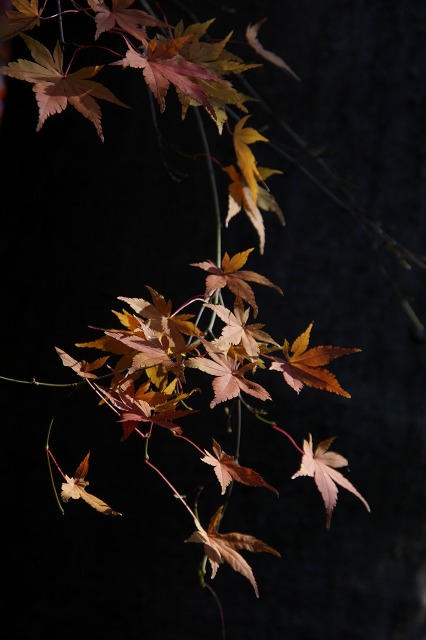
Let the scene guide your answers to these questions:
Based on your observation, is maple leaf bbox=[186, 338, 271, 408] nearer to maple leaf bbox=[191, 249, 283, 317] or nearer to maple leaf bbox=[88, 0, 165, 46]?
maple leaf bbox=[191, 249, 283, 317]

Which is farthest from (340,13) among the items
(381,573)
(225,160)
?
(381,573)

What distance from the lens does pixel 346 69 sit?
4.00 feet

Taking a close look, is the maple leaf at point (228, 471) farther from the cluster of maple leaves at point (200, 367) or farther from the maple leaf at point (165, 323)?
the maple leaf at point (165, 323)

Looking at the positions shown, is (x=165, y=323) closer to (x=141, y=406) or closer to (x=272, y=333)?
(x=141, y=406)

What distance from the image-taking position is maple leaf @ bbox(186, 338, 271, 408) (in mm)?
655

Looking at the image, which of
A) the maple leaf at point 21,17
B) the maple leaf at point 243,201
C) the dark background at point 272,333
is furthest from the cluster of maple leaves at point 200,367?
the dark background at point 272,333

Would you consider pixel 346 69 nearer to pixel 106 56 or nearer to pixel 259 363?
pixel 106 56

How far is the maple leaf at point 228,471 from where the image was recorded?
0.69 metres

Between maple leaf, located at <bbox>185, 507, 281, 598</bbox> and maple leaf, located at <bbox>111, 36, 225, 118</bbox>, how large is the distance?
0.39 m

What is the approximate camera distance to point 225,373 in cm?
69

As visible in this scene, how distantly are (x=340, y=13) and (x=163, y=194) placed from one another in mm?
416

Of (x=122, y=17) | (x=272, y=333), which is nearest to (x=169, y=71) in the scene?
(x=122, y=17)

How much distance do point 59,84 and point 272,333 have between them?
623mm

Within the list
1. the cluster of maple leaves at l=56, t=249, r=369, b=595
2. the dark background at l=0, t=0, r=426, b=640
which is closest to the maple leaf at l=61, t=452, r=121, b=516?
the cluster of maple leaves at l=56, t=249, r=369, b=595
